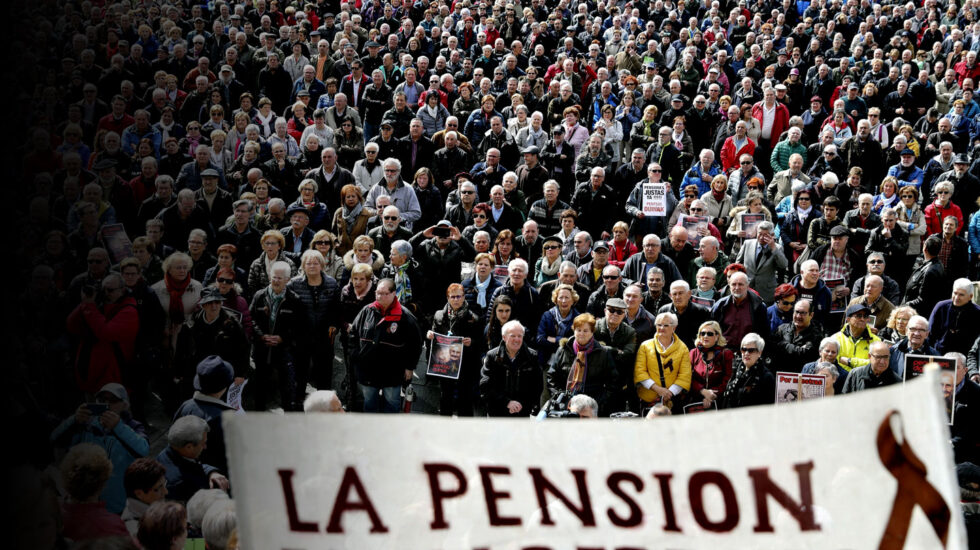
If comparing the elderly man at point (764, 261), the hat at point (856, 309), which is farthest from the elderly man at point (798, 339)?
the elderly man at point (764, 261)

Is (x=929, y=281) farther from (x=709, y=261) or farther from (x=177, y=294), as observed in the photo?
(x=177, y=294)

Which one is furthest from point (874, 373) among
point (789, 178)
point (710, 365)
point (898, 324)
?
point (789, 178)

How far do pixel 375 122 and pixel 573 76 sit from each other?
11.6 ft

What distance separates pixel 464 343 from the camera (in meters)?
9.71

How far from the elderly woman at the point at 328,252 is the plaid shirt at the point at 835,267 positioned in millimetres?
5189

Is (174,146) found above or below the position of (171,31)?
below

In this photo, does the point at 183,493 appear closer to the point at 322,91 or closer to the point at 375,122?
the point at 375,122

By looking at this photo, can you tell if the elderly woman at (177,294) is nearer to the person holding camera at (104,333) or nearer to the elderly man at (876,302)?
the person holding camera at (104,333)

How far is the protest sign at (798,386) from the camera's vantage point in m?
8.62

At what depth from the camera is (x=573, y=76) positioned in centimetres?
1711

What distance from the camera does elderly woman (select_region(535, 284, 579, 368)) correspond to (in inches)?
385

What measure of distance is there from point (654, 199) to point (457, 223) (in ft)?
7.98

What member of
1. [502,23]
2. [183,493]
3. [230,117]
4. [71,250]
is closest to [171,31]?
[230,117]

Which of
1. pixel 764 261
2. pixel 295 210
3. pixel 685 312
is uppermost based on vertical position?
pixel 295 210
